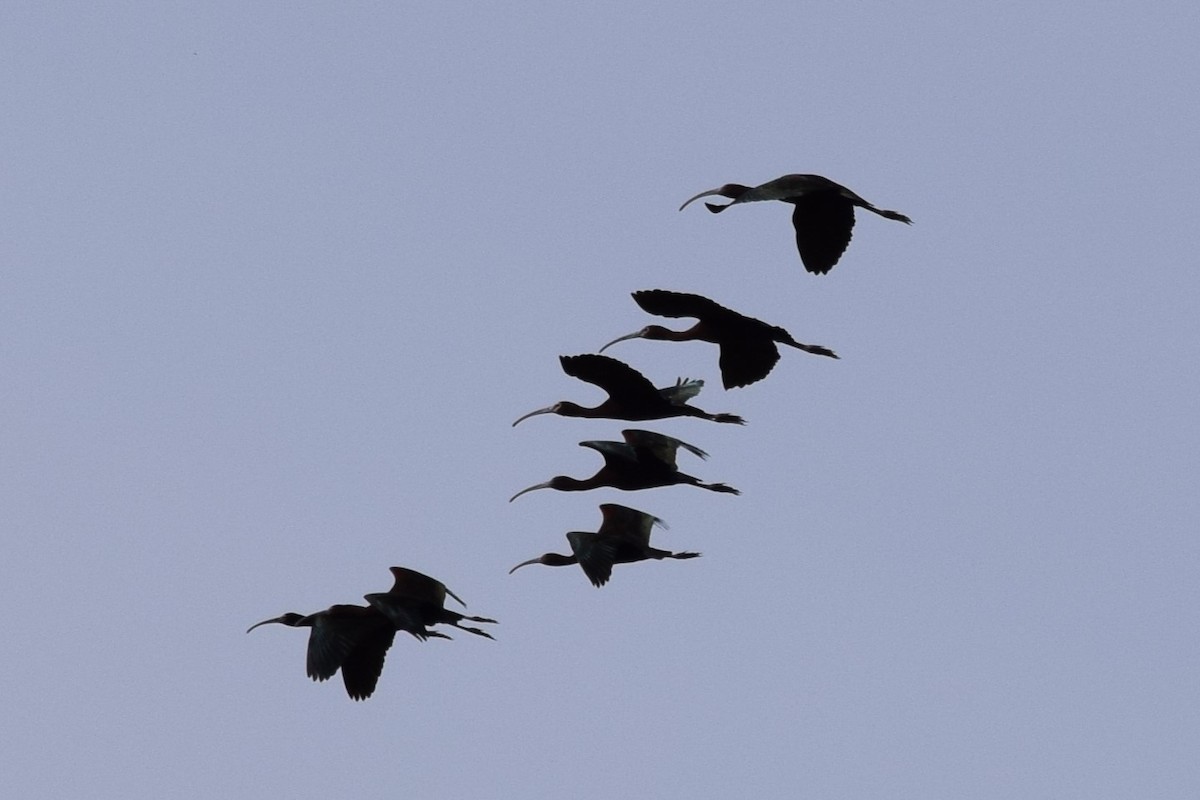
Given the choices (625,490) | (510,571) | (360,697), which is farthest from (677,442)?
(360,697)

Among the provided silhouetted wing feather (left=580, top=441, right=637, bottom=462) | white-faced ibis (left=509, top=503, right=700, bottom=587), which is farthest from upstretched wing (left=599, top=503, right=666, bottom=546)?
silhouetted wing feather (left=580, top=441, right=637, bottom=462)

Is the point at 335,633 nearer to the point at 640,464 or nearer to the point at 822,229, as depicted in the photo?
the point at 640,464

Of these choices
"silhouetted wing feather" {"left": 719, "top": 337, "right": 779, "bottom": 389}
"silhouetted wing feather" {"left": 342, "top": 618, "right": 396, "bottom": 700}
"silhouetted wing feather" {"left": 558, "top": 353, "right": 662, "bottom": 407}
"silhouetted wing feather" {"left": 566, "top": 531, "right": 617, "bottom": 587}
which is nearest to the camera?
"silhouetted wing feather" {"left": 558, "top": 353, "right": 662, "bottom": 407}

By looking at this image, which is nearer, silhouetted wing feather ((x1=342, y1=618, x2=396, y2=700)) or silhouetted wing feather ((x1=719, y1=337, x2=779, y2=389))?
silhouetted wing feather ((x1=719, y1=337, x2=779, y2=389))

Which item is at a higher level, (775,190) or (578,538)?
(775,190)

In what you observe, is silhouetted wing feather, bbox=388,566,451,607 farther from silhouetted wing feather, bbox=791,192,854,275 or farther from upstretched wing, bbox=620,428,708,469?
silhouetted wing feather, bbox=791,192,854,275

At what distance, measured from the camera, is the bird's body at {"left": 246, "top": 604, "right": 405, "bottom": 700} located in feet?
85.4

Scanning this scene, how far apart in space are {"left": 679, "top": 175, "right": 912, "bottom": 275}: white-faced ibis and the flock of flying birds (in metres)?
0.01

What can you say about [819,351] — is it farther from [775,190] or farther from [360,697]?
[360,697]

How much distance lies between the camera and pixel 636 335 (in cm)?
2720

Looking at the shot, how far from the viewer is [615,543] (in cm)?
2697

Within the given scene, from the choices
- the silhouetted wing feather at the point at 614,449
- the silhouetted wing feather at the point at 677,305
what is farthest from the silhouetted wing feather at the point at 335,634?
the silhouetted wing feather at the point at 677,305

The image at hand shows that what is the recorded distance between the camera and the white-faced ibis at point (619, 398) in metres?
24.7

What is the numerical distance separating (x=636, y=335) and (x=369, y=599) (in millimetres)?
4391
